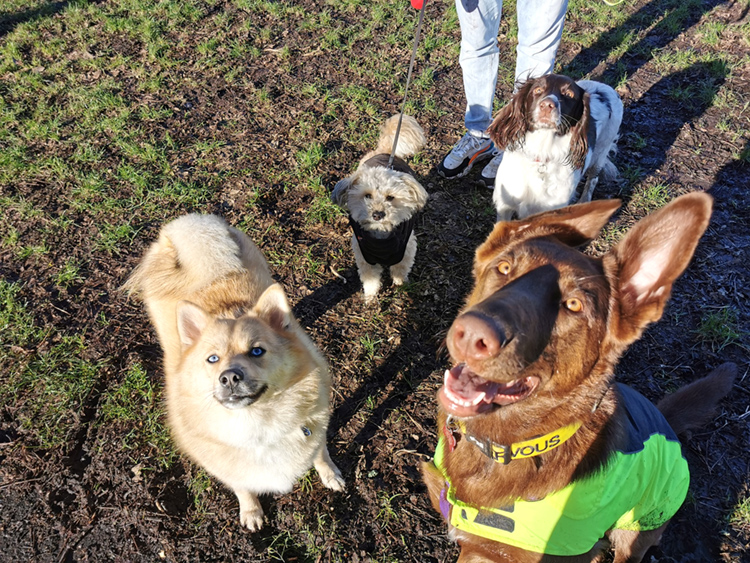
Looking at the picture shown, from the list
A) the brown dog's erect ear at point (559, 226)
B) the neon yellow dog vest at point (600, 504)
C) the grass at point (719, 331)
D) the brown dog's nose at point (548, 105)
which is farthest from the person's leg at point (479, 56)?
the neon yellow dog vest at point (600, 504)

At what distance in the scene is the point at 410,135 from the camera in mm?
4430

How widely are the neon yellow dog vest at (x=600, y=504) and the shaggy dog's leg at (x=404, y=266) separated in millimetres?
2299

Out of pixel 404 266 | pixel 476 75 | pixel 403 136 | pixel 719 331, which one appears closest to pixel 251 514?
pixel 404 266

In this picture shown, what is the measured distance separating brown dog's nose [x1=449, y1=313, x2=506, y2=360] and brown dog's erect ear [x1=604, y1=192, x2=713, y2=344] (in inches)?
25.2

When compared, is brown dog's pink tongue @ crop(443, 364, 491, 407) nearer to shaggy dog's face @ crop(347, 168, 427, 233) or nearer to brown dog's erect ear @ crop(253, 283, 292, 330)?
brown dog's erect ear @ crop(253, 283, 292, 330)

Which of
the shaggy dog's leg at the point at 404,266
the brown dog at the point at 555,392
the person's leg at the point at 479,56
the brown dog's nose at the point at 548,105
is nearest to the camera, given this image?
the brown dog at the point at 555,392

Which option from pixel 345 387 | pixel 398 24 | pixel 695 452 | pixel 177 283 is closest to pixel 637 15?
pixel 398 24

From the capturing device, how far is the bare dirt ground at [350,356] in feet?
9.10

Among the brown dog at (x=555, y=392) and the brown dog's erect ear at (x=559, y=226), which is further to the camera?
the brown dog's erect ear at (x=559, y=226)

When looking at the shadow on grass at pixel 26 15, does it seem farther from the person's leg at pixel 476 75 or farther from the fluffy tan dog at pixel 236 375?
the person's leg at pixel 476 75

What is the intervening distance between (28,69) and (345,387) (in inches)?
268

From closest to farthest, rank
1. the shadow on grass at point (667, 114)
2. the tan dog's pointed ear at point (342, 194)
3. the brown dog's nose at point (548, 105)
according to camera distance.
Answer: the brown dog's nose at point (548, 105) < the tan dog's pointed ear at point (342, 194) < the shadow on grass at point (667, 114)

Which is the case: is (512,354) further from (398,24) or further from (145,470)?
(398,24)

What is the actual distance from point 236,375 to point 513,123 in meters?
3.46
